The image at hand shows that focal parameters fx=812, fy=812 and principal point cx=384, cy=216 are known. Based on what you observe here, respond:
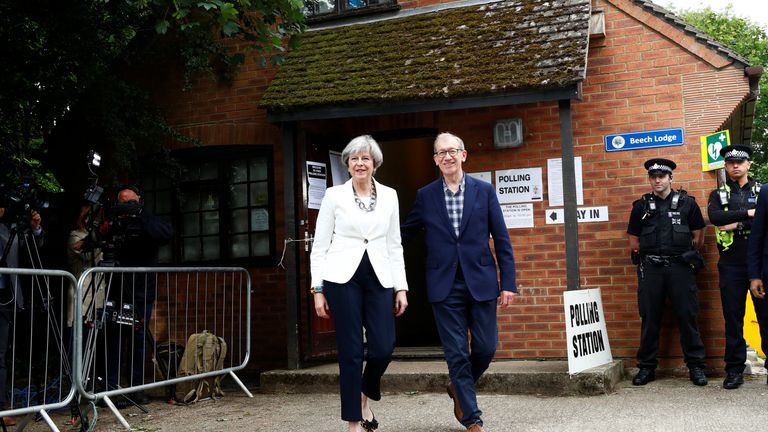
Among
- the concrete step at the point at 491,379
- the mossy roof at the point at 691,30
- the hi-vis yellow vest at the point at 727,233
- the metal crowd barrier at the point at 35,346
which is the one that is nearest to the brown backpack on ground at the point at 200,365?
the concrete step at the point at 491,379

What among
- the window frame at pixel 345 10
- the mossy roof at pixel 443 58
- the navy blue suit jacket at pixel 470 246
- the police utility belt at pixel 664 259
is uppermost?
the window frame at pixel 345 10

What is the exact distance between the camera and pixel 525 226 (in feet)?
28.1

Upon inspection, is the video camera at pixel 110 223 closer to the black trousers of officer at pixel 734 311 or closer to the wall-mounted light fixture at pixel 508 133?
the wall-mounted light fixture at pixel 508 133

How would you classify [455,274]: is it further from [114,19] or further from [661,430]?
[114,19]

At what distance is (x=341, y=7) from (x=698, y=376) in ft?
18.6

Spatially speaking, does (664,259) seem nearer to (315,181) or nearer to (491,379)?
(491,379)

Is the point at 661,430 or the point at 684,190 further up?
the point at 684,190

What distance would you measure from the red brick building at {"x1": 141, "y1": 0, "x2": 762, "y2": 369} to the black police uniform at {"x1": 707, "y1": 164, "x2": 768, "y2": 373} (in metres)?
0.66

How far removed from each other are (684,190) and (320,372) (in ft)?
12.8

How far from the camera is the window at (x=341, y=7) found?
939cm

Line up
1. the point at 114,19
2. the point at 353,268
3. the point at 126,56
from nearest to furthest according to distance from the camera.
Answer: the point at 353,268 → the point at 114,19 → the point at 126,56

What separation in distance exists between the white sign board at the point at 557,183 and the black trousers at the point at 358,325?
3.80m

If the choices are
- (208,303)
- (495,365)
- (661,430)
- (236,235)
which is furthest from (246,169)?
(661,430)

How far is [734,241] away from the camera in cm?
722
